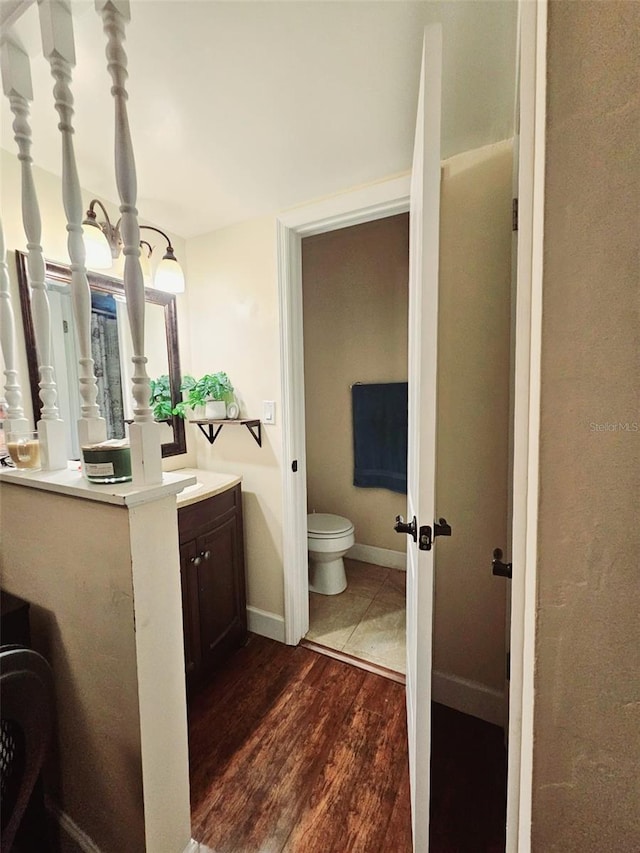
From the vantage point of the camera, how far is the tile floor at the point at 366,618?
5.49ft

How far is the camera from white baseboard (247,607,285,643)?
69.2 inches

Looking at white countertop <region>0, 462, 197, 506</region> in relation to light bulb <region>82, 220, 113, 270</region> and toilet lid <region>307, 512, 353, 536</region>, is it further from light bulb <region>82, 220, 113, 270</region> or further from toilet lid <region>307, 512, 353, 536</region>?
toilet lid <region>307, 512, 353, 536</region>

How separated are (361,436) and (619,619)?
2081 mm

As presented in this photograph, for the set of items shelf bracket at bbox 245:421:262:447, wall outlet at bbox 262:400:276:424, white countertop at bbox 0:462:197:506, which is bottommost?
white countertop at bbox 0:462:197:506

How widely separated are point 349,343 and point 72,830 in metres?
2.53

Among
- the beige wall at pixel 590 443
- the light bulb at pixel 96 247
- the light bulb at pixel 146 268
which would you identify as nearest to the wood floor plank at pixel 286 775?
the beige wall at pixel 590 443

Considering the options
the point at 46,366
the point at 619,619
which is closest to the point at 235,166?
the point at 46,366

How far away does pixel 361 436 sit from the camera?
250 cm

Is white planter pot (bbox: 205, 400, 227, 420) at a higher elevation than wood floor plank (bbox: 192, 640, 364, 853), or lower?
higher

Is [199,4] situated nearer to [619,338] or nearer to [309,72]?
[309,72]

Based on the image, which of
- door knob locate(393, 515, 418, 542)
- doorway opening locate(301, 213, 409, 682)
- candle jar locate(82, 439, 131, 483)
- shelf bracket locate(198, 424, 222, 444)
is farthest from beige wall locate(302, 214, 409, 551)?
candle jar locate(82, 439, 131, 483)

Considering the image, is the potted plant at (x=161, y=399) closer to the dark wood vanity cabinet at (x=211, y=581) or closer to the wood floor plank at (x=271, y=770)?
the dark wood vanity cabinet at (x=211, y=581)

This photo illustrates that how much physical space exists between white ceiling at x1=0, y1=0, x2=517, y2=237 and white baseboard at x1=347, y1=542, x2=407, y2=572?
7.65 feet

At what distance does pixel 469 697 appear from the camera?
134 centimetres
